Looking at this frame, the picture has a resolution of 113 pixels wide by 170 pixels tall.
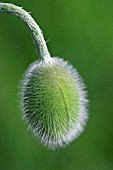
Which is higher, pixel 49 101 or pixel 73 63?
pixel 73 63

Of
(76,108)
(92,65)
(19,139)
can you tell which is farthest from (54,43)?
(76,108)

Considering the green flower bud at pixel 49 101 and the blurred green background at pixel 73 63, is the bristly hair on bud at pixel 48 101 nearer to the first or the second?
the green flower bud at pixel 49 101

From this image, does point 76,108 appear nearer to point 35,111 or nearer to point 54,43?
point 35,111

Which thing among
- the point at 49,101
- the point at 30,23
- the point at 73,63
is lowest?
the point at 49,101

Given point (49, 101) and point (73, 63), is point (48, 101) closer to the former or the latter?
point (49, 101)

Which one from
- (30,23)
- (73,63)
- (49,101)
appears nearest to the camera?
(30,23)

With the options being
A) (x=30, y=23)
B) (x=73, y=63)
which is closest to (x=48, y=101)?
(x=30, y=23)

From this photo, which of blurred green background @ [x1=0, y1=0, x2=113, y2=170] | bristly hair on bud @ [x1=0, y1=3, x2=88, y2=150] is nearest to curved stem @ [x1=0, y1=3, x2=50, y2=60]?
bristly hair on bud @ [x1=0, y1=3, x2=88, y2=150]
